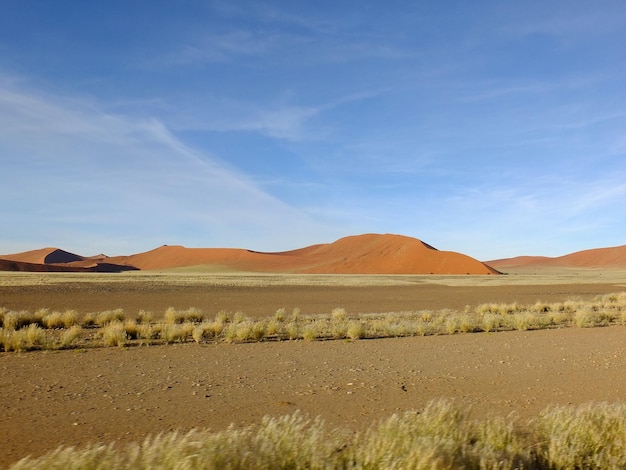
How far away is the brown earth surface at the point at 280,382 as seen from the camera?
7.71 m

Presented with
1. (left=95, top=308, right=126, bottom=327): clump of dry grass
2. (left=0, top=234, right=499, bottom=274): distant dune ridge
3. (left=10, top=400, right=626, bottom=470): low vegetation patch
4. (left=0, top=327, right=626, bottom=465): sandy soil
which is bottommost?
(left=0, top=327, right=626, bottom=465): sandy soil

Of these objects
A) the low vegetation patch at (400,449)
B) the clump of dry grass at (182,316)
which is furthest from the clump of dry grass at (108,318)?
the low vegetation patch at (400,449)

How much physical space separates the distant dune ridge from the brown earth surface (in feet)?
341

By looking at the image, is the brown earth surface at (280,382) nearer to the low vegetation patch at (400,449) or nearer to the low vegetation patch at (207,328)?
the low vegetation patch at (207,328)

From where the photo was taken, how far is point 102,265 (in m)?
158

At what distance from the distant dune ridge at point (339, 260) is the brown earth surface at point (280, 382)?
104 metres

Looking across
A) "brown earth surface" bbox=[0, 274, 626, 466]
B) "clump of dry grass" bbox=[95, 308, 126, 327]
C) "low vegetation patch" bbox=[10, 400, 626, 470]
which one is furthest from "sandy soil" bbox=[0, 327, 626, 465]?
"clump of dry grass" bbox=[95, 308, 126, 327]

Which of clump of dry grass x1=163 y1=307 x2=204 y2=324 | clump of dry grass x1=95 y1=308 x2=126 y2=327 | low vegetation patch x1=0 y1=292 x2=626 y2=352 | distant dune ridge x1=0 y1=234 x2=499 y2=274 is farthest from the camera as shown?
distant dune ridge x1=0 y1=234 x2=499 y2=274

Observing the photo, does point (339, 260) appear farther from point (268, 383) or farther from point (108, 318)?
point (268, 383)

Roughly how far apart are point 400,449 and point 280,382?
5407mm

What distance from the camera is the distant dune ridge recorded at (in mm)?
121938

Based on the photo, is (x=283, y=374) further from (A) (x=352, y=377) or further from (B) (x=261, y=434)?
(B) (x=261, y=434)

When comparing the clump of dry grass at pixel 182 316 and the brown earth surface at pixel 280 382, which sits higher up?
the clump of dry grass at pixel 182 316

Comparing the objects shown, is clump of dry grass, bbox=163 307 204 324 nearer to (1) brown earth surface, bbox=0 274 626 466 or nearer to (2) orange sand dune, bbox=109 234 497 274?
(1) brown earth surface, bbox=0 274 626 466
